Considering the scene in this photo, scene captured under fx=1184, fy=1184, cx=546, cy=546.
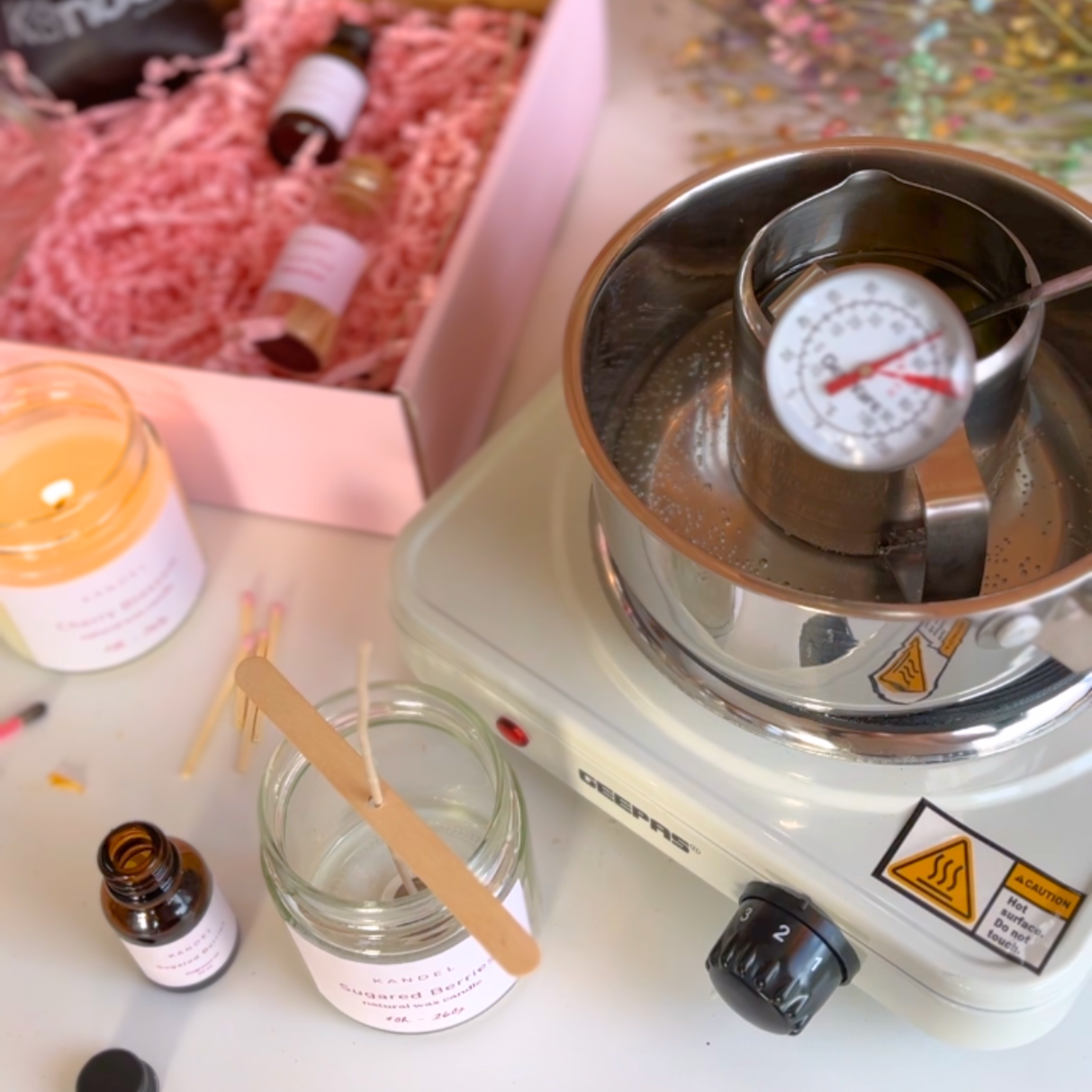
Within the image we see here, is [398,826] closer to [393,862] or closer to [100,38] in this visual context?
[393,862]

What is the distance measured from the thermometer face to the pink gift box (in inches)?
9.7

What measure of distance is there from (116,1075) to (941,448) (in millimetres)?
436

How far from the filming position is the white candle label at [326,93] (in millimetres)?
792

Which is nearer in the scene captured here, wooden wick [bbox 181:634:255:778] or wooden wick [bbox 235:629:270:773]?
wooden wick [bbox 235:629:270:773]

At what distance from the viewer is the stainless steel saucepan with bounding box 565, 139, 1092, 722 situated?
1.39 ft

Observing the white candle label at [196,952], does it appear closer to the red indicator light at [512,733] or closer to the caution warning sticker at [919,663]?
the red indicator light at [512,733]

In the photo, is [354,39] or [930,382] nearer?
[930,382]

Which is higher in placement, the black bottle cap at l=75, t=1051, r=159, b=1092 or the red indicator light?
the red indicator light

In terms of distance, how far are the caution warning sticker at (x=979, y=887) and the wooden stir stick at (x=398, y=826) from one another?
6.1 inches

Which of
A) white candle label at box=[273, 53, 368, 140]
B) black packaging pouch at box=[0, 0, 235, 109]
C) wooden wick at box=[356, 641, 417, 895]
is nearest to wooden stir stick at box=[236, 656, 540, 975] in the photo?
wooden wick at box=[356, 641, 417, 895]

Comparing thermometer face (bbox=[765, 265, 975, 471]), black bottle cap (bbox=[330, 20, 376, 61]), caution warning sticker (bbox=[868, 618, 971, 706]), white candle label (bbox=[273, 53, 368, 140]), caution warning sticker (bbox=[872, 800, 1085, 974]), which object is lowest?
caution warning sticker (bbox=[872, 800, 1085, 974])

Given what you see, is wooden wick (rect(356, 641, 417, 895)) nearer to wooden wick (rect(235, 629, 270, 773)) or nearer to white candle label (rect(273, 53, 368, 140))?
wooden wick (rect(235, 629, 270, 773))

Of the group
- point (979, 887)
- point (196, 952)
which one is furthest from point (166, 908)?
point (979, 887)

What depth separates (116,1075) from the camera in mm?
519
